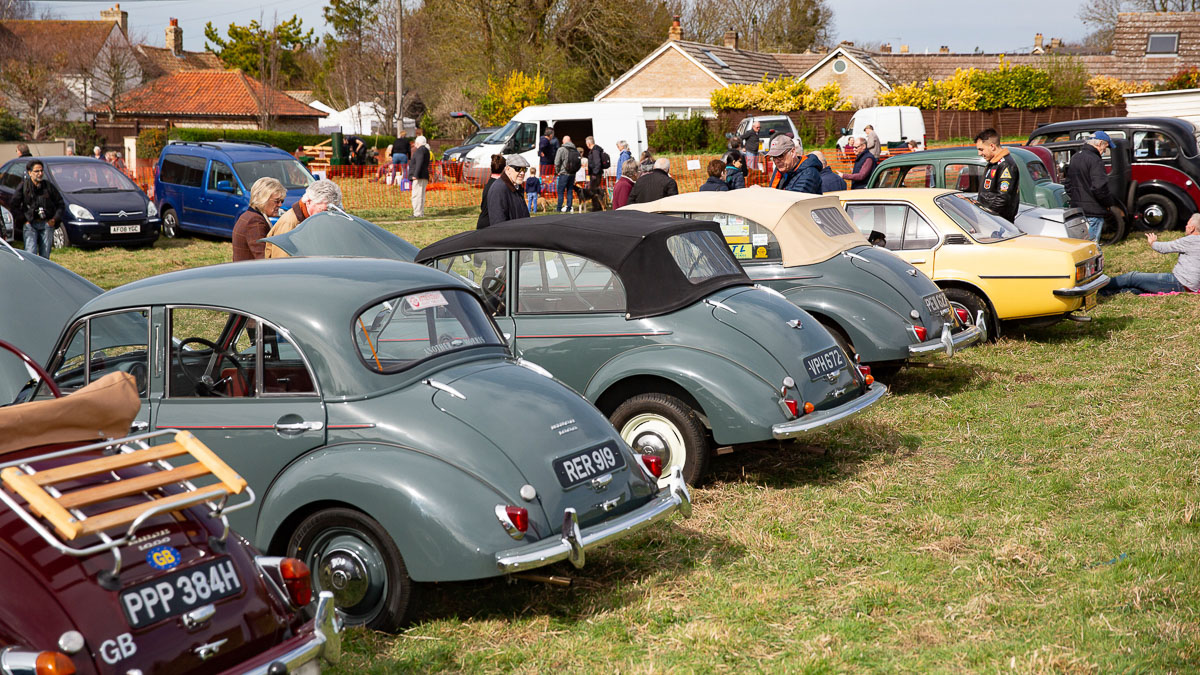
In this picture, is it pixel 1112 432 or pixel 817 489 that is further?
pixel 1112 432

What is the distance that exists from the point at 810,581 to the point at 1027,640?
1098 mm

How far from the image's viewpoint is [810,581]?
5355 millimetres

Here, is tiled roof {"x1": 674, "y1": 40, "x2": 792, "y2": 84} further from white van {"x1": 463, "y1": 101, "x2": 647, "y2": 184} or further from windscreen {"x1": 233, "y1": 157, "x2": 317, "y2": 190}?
windscreen {"x1": 233, "y1": 157, "x2": 317, "y2": 190}

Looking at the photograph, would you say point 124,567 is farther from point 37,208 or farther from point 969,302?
point 37,208

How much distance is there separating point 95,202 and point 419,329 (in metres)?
15.9

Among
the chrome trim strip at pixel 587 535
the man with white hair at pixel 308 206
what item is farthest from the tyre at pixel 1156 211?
the chrome trim strip at pixel 587 535

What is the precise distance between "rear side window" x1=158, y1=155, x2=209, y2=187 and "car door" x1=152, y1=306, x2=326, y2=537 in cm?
1567

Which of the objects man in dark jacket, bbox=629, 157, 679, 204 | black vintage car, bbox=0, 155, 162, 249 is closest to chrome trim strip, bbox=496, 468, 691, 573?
man in dark jacket, bbox=629, 157, 679, 204

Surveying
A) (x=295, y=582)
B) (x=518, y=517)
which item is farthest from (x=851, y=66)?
(x=295, y=582)

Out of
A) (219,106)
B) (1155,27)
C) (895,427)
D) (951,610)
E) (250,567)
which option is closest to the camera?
(250,567)

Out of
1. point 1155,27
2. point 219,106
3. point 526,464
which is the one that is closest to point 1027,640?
point 526,464

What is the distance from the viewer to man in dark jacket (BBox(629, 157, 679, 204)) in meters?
13.6

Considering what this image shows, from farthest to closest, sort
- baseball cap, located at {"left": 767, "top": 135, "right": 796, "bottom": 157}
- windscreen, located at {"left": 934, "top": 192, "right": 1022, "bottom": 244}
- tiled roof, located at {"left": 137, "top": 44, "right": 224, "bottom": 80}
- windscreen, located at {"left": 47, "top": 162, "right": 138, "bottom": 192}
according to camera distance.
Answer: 1. tiled roof, located at {"left": 137, "top": 44, "right": 224, "bottom": 80}
2. windscreen, located at {"left": 47, "top": 162, "right": 138, "bottom": 192}
3. baseball cap, located at {"left": 767, "top": 135, "right": 796, "bottom": 157}
4. windscreen, located at {"left": 934, "top": 192, "right": 1022, "bottom": 244}

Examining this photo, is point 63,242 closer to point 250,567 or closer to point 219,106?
point 250,567
